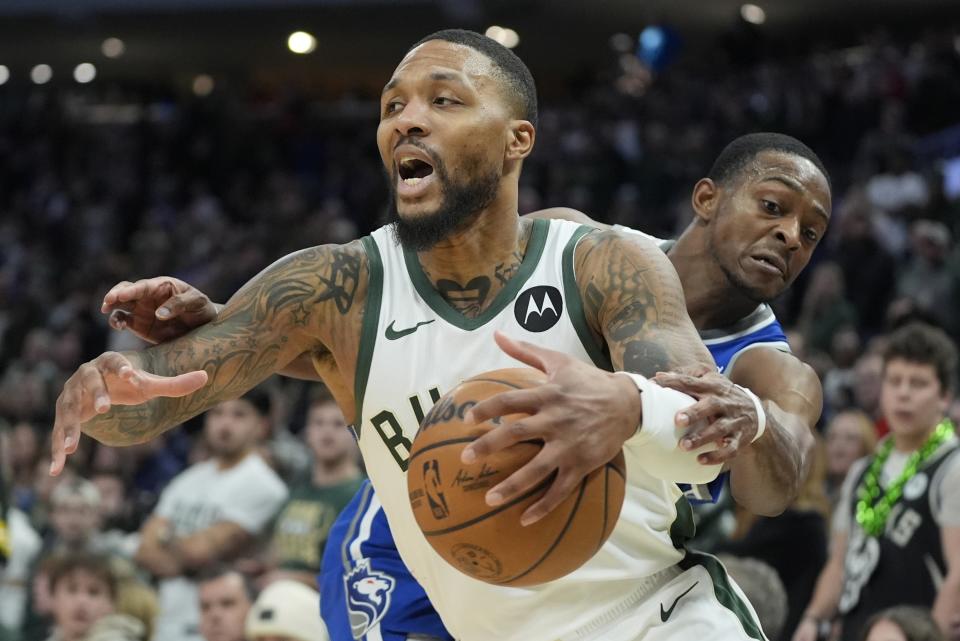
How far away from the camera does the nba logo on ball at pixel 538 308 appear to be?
3307 mm

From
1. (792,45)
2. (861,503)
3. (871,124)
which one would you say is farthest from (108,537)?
(792,45)

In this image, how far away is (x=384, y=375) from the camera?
3.37 metres

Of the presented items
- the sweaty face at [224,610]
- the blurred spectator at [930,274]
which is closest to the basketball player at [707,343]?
the sweaty face at [224,610]

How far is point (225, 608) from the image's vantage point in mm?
6039

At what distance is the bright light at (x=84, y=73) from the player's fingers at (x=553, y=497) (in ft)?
68.3

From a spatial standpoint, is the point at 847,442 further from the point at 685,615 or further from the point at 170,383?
the point at 170,383

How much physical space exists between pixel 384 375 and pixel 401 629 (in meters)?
0.80

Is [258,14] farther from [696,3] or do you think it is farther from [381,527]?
[381,527]

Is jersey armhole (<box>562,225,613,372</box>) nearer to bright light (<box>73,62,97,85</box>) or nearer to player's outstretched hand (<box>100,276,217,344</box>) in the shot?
player's outstretched hand (<box>100,276,217,344</box>)

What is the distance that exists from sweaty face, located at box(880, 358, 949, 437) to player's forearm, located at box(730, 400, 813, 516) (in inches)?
99.7

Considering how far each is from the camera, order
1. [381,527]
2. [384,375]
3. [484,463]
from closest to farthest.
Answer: [484,463]
[384,375]
[381,527]

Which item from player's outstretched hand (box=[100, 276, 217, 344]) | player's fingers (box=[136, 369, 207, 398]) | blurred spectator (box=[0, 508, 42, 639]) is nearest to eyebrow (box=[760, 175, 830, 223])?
player's outstretched hand (box=[100, 276, 217, 344])

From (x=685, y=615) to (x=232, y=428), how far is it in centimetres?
412

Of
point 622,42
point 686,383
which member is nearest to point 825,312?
point 686,383
